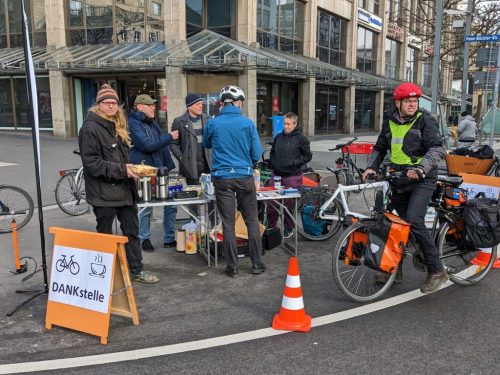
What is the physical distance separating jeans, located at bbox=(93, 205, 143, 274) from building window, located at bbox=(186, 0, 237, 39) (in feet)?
56.5

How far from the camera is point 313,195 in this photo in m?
6.42

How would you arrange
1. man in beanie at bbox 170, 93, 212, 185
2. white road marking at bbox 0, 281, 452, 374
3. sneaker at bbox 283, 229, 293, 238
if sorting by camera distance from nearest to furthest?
1. white road marking at bbox 0, 281, 452, 374
2. man in beanie at bbox 170, 93, 212, 185
3. sneaker at bbox 283, 229, 293, 238

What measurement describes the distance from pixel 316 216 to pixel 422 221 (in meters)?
2.10

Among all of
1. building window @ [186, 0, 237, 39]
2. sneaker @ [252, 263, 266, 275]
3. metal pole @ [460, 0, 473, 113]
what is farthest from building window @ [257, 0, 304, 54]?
sneaker @ [252, 263, 266, 275]

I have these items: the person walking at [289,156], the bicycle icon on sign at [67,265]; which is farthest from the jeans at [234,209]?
the bicycle icon on sign at [67,265]

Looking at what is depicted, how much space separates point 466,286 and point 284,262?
196 cm

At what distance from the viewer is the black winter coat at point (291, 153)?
20.9 feet

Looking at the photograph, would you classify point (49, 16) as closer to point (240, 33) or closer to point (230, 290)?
point (240, 33)

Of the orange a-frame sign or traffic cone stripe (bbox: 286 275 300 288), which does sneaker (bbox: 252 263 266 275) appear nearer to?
traffic cone stripe (bbox: 286 275 300 288)

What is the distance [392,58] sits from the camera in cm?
3672

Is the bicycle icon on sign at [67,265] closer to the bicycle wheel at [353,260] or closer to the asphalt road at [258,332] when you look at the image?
the asphalt road at [258,332]

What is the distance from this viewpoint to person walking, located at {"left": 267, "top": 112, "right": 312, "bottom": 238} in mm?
6367

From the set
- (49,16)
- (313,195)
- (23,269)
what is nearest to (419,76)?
(49,16)

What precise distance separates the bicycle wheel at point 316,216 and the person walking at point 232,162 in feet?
4.79
